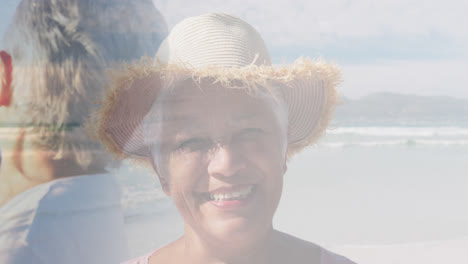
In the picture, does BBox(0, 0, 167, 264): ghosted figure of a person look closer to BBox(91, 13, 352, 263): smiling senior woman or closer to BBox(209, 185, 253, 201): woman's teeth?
BBox(91, 13, 352, 263): smiling senior woman

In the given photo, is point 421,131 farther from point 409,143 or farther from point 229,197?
point 229,197

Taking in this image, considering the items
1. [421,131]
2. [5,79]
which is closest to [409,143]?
[421,131]

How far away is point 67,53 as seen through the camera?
0.83 m

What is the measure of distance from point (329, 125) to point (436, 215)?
145cm

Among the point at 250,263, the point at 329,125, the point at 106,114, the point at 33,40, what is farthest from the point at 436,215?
the point at 33,40

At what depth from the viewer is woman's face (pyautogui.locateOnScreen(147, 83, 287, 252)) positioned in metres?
0.65

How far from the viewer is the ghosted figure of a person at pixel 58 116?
0.79m

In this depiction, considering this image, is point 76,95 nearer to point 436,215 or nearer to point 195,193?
point 195,193

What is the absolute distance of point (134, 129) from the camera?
30.1 inches

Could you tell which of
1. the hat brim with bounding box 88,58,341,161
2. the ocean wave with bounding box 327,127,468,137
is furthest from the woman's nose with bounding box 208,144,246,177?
A: the ocean wave with bounding box 327,127,468,137

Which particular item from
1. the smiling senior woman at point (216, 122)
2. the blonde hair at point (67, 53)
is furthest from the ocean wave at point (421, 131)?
the blonde hair at point (67, 53)

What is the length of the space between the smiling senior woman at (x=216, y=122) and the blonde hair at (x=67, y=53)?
0.13 m

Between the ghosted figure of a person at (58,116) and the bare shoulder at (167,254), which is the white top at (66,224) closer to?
the ghosted figure of a person at (58,116)

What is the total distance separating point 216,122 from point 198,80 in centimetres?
9
